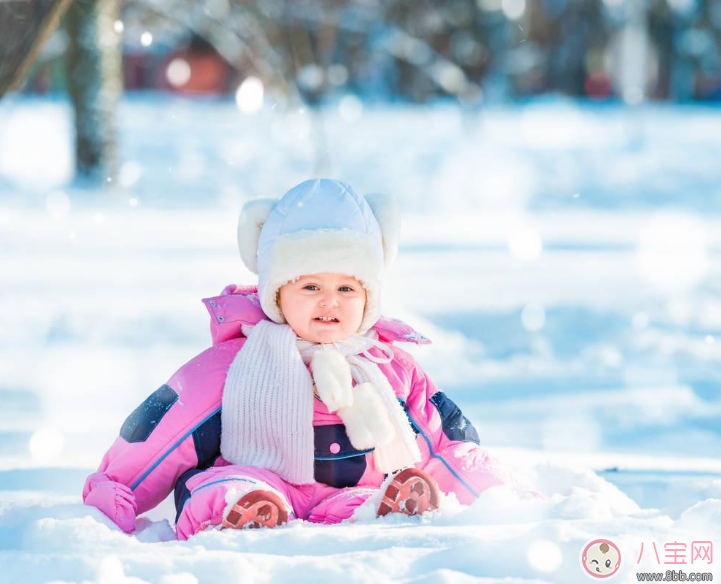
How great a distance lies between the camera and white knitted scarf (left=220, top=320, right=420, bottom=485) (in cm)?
265

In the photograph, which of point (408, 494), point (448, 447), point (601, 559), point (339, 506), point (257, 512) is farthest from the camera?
point (448, 447)

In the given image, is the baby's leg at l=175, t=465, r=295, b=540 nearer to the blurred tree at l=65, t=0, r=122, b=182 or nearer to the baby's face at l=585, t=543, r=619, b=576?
the baby's face at l=585, t=543, r=619, b=576

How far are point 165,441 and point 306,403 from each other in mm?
380

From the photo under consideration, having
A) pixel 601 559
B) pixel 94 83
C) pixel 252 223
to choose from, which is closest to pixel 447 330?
pixel 252 223

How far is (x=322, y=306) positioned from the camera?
279 centimetres

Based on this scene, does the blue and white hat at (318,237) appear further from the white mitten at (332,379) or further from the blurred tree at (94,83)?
the blurred tree at (94,83)

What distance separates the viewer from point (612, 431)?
393 cm

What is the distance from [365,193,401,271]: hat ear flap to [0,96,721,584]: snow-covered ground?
764 mm

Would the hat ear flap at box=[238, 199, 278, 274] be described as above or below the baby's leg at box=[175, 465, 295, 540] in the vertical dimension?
above

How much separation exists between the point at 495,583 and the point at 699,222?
9.19 m

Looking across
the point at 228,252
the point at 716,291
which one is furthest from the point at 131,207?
the point at 716,291

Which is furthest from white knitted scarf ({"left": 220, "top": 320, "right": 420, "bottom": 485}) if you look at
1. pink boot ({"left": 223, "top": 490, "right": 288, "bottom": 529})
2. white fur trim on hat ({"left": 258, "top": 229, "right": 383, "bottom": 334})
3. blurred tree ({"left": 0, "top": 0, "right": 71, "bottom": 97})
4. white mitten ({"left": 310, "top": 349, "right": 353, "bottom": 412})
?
blurred tree ({"left": 0, "top": 0, "right": 71, "bottom": 97})

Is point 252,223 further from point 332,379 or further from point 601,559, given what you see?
point 601,559

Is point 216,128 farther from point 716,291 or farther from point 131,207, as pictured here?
point 716,291
